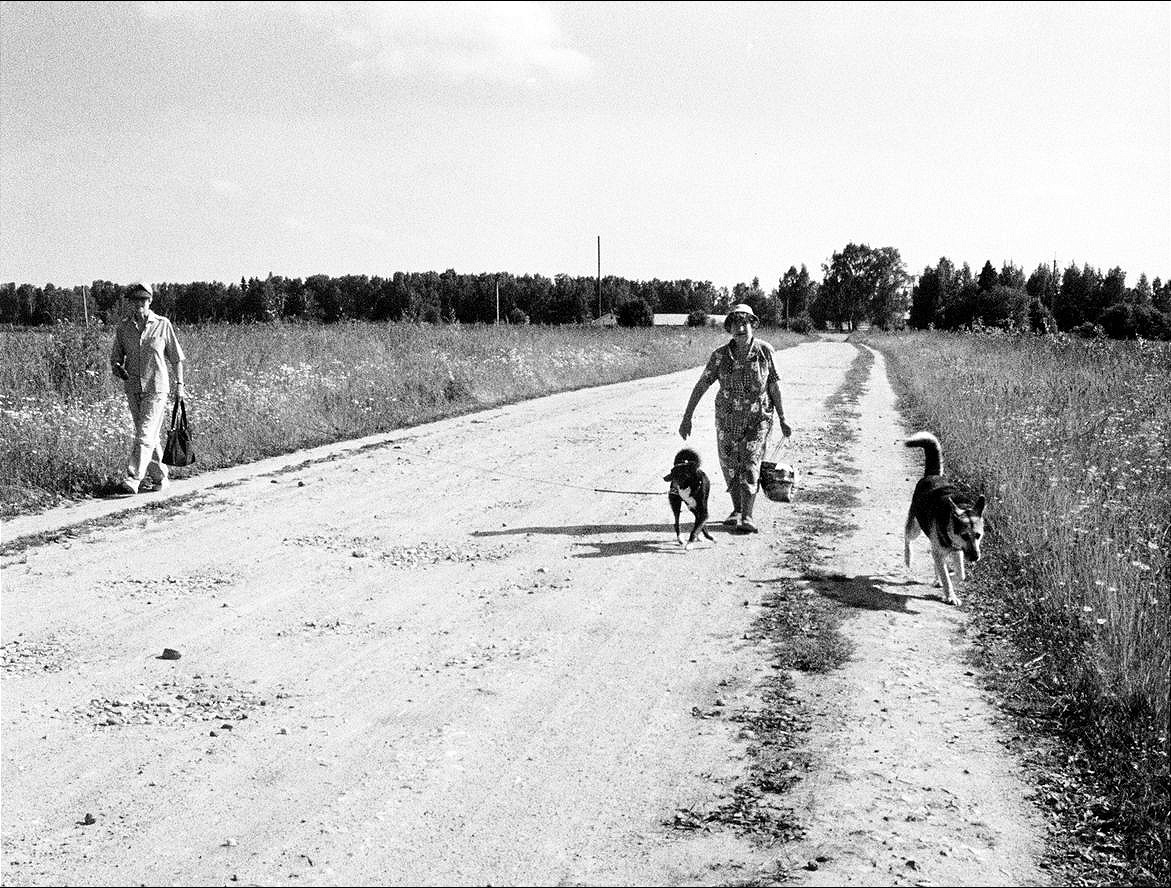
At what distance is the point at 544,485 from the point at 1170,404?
23.4 ft

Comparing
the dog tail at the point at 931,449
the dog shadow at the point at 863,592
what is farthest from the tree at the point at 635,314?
the dog shadow at the point at 863,592

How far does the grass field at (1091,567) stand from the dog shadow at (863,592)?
56 centimetres

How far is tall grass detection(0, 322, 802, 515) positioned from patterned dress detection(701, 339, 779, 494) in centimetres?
659

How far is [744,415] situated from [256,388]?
951 centimetres

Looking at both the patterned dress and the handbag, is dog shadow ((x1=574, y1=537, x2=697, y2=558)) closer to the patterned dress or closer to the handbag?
the patterned dress

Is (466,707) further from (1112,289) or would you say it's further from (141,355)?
(1112,289)

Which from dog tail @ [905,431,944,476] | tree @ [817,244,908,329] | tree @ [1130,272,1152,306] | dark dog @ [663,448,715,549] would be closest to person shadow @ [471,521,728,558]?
dark dog @ [663,448,715,549]

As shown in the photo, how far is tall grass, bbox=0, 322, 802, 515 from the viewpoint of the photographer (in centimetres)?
1012

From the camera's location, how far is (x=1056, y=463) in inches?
343

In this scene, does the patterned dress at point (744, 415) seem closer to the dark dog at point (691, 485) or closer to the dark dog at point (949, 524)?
the dark dog at point (691, 485)

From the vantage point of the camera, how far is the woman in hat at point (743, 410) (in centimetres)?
853

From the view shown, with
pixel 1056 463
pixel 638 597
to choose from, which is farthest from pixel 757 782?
pixel 1056 463

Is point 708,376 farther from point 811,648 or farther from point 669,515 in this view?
point 811,648

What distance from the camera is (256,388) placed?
1502 centimetres
